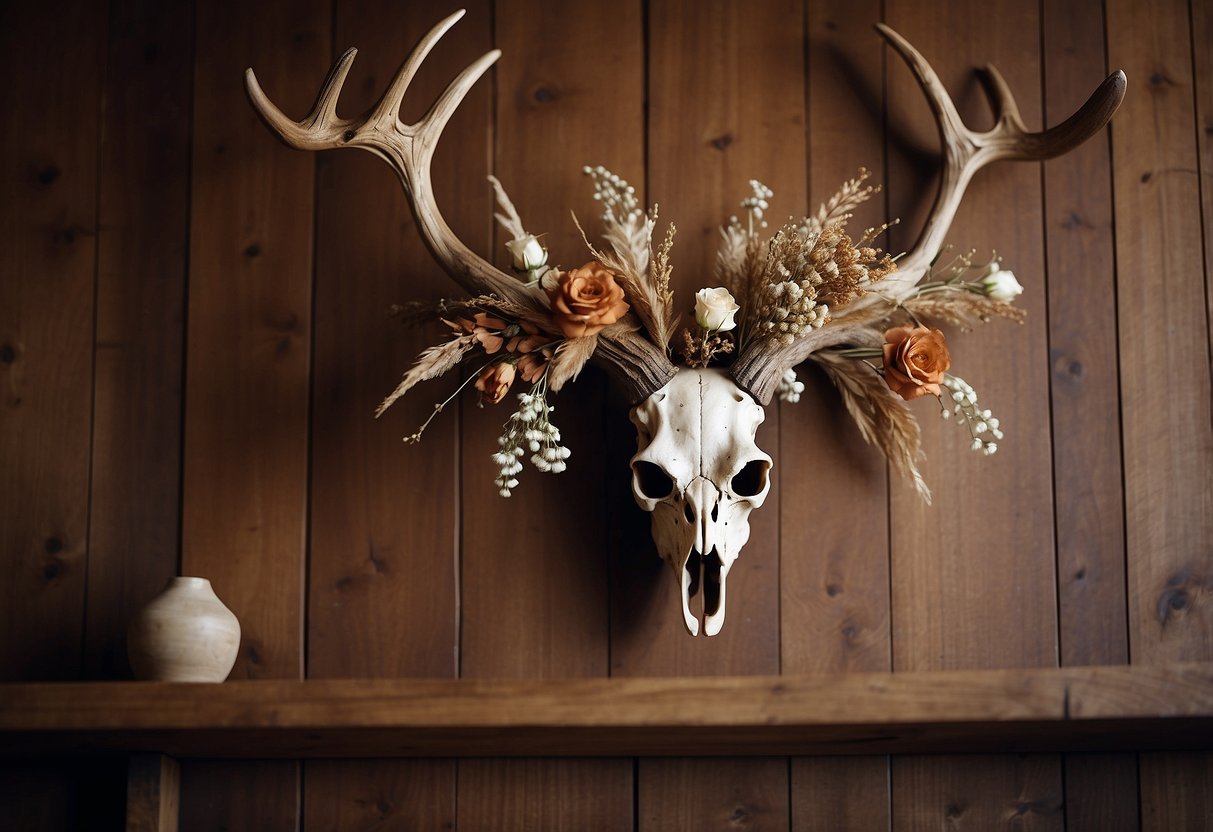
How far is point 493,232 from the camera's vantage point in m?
1.89

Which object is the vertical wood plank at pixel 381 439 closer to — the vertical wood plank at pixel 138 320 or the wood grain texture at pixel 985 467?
the vertical wood plank at pixel 138 320

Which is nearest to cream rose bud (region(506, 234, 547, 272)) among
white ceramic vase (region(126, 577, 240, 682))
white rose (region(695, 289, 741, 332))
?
white rose (region(695, 289, 741, 332))

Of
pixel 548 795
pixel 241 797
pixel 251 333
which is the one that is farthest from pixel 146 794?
pixel 251 333

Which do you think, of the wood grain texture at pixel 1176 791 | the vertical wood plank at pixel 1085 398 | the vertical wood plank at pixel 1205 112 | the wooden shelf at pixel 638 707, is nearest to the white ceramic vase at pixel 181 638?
the wooden shelf at pixel 638 707

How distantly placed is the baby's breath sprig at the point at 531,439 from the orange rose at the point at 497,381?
3 centimetres

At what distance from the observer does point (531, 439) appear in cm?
162

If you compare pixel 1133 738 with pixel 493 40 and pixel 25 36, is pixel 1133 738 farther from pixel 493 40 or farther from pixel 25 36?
pixel 25 36

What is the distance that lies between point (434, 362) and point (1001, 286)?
0.77 metres

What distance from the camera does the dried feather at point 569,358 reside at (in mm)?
1621

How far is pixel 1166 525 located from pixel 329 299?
1.24 meters

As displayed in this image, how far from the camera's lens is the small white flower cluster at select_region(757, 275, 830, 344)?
161 centimetres

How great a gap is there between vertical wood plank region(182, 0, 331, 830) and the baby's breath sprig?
Answer: 0.37m

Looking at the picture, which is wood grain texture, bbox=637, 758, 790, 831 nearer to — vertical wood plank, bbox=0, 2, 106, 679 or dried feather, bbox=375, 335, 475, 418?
dried feather, bbox=375, 335, 475, 418

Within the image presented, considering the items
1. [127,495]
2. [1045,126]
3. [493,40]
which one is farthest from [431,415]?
[1045,126]
